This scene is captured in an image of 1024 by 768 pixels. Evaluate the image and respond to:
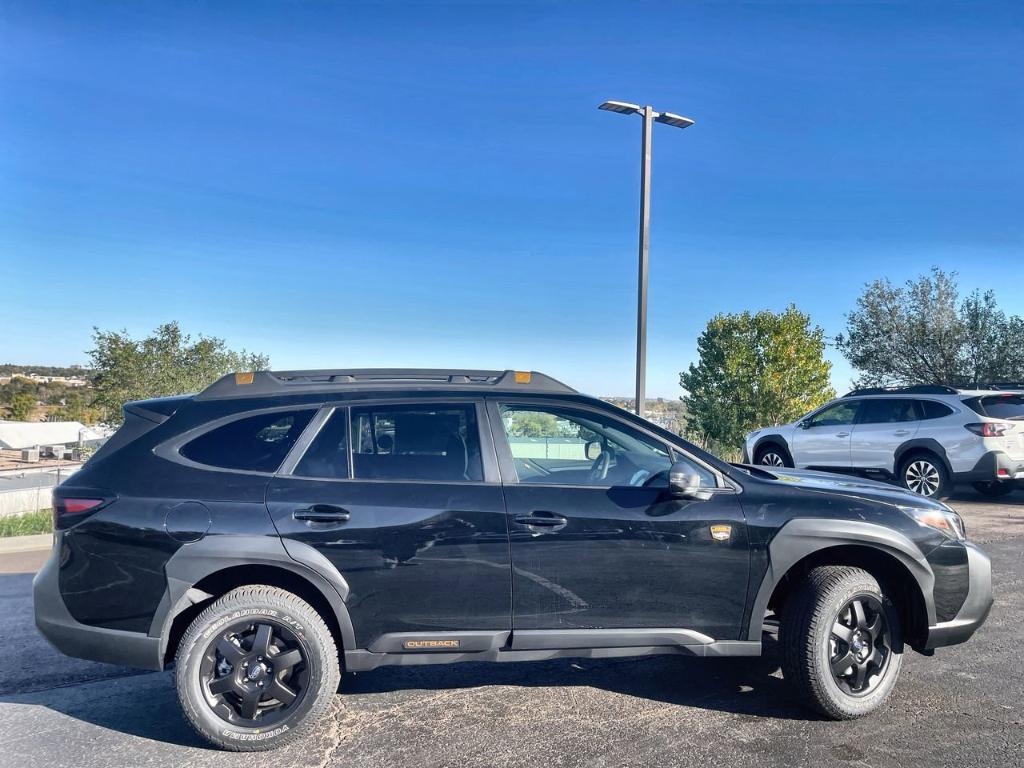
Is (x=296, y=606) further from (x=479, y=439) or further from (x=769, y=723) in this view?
(x=769, y=723)

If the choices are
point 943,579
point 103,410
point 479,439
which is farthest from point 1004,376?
point 103,410

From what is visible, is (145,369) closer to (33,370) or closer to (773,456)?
(773,456)

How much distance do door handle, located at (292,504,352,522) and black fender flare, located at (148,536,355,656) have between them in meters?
0.13

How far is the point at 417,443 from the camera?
398 centimetres

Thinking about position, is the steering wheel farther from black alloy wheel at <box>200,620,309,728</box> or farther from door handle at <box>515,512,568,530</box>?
black alloy wheel at <box>200,620,309,728</box>

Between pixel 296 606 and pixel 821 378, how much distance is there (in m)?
32.3

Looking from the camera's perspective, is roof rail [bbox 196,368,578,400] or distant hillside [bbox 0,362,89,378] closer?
roof rail [bbox 196,368,578,400]

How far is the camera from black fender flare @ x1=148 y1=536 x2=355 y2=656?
140 inches

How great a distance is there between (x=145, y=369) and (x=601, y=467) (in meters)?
43.3

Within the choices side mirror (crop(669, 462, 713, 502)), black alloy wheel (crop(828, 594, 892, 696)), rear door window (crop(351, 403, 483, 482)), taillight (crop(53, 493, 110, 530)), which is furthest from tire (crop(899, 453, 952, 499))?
taillight (crop(53, 493, 110, 530))

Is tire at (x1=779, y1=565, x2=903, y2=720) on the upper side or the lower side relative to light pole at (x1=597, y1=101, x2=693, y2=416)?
lower

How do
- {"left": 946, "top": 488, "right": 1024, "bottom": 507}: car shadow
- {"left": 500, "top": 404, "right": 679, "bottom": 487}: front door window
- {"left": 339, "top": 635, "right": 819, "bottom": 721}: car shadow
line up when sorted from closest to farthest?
{"left": 500, "top": 404, "right": 679, "bottom": 487}: front door window, {"left": 339, "top": 635, "right": 819, "bottom": 721}: car shadow, {"left": 946, "top": 488, "right": 1024, "bottom": 507}: car shadow

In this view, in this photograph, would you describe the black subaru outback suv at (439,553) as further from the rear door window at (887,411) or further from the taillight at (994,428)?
the rear door window at (887,411)

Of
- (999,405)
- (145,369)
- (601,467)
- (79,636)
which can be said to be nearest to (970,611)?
(601,467)
